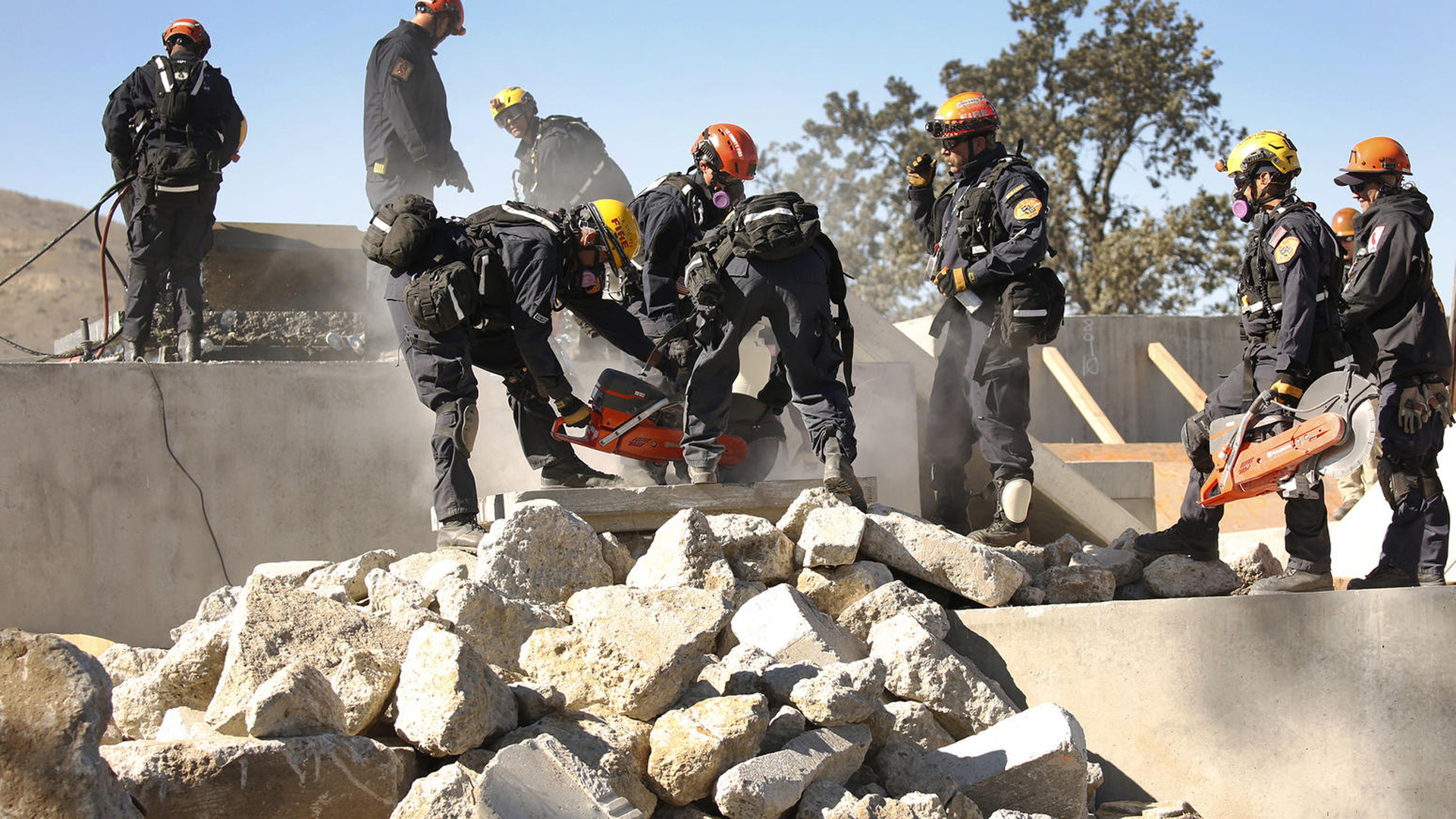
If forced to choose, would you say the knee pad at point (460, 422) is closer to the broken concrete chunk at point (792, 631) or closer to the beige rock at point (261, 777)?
the broken concrete chunk at point (792, 631)

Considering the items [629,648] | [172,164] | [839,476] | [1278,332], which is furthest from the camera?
[172,164]

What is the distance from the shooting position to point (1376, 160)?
17.7ft

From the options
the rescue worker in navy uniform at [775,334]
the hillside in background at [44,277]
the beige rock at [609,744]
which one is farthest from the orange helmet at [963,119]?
the hillside in background at [44,277]

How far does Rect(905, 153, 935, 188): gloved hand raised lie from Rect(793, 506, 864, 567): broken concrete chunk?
76.1 inches

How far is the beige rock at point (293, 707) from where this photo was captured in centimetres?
299

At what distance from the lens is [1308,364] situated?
15.9 feet

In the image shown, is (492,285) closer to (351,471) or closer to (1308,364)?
(351,471)

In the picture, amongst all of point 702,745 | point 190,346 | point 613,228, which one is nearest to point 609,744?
point 702,745

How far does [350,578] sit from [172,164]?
10.3 ft

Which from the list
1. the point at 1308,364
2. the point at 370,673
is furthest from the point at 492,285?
the point at 1308,364

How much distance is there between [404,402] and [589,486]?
1.79 metres

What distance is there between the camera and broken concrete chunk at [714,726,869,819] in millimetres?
3178

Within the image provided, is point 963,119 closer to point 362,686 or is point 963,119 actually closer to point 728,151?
point 728,151

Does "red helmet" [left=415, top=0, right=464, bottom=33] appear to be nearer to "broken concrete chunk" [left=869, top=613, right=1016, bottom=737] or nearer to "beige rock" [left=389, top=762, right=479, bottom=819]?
"broken concrete chunk" [left=869, top=613, right=1016, bottom=737]
